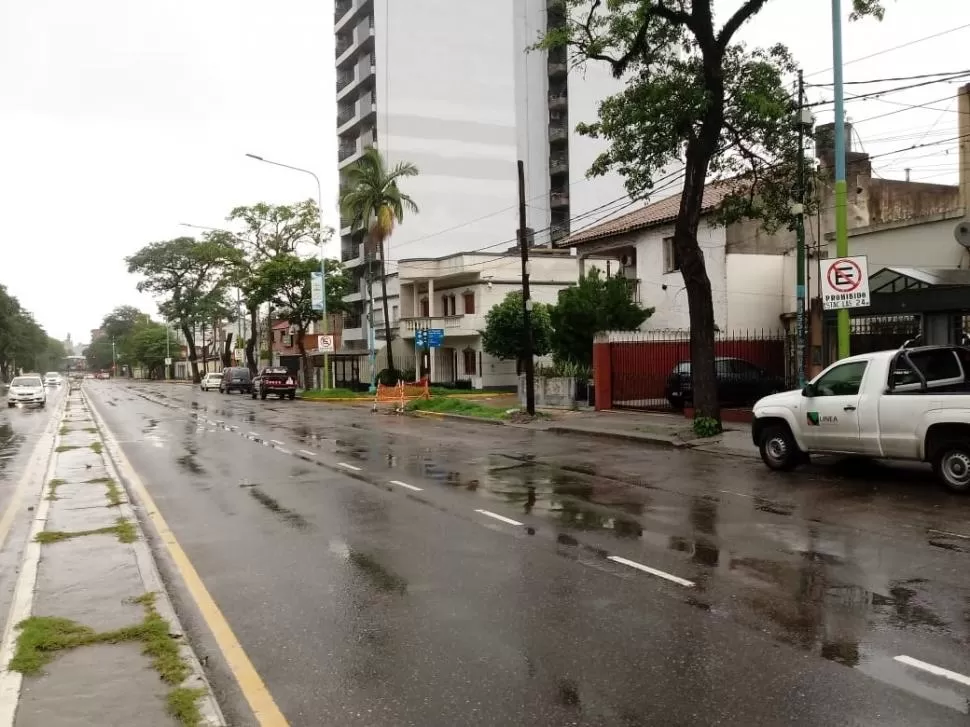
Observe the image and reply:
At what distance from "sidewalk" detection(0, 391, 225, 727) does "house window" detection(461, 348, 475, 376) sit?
1408 inches

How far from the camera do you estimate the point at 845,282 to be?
1374 centimetres

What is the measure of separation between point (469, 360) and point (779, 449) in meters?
32.7

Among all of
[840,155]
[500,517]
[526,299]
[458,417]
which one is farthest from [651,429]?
[500,517]

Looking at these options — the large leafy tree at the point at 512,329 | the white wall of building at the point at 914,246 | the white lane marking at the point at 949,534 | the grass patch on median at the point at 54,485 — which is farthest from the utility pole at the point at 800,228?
the large leafy tree at the point at 512,329

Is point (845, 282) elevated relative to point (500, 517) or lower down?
elevated

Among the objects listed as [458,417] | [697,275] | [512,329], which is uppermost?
[697,275]

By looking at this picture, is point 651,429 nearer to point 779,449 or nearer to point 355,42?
point 779,449

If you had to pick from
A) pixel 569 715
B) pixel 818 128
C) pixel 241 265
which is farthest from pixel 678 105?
pixel 241 265

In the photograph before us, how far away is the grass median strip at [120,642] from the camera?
430 centimetres

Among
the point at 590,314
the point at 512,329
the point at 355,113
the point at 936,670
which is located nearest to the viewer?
the point at 936,670

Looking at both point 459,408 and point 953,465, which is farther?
point 459,408

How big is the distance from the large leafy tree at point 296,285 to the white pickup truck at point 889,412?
37477mm

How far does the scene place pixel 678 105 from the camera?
16.4 meters

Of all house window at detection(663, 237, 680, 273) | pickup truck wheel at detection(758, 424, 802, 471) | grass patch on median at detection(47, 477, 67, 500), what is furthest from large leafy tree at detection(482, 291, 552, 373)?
grass patch on median at detection(47, 477, 67, 500)
